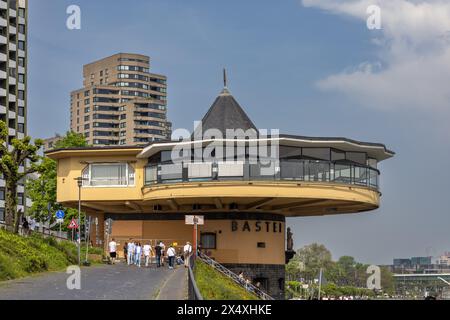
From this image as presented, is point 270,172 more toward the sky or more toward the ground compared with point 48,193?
more toward the sky

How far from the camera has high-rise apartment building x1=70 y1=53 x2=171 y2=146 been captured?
18688cm

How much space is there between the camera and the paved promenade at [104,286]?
26000 mm

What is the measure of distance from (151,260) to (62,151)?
1138 cm

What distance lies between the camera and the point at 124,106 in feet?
617

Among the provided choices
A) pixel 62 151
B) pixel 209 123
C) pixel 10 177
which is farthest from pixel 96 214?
pixel 10 177

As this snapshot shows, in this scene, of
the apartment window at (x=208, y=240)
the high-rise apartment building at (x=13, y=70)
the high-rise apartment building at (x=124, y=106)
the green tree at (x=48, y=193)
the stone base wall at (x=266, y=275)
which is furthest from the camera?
the high-rise apartment building at (x=124, y=106)

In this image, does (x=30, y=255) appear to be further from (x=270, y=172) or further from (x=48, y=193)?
(x=48, y=193)

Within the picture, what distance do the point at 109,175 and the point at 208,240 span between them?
8129 mm

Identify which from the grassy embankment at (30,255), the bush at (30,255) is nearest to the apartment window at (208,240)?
the grassy embankment at (30,255)

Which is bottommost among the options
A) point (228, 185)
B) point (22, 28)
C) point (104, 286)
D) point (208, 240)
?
point (104, 286)

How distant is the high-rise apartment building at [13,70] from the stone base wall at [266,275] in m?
57.0

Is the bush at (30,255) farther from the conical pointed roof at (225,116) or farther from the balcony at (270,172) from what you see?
the conical pointed roof at (225,116)

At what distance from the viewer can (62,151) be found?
5716 cm

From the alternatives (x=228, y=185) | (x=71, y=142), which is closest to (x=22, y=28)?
(x=71, y=142)
